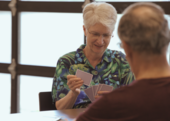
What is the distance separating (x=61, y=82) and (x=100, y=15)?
28.3 inches

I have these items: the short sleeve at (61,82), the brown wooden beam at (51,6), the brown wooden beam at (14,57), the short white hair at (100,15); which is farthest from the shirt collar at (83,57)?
the brown wooden beam at (14,57)

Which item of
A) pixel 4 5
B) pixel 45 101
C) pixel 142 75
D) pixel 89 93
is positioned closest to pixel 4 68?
pixel 4 5

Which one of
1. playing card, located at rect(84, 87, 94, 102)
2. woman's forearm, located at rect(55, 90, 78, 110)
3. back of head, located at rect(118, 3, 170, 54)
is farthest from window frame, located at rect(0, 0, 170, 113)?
back of head, located at rect(118, 3, 170, 54)

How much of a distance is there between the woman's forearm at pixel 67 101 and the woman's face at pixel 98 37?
504 mm

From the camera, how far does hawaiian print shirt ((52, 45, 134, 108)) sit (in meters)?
2.28

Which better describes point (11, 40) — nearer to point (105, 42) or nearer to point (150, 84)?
point (105, 42)

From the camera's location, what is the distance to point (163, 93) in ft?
Result: 3.31

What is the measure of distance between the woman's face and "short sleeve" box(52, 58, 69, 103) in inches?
12.5

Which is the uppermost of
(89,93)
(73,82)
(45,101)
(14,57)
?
(14,57)

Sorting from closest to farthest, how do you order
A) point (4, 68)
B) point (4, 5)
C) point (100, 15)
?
point (100, 15) < point (4, 5) < point (4, 68)

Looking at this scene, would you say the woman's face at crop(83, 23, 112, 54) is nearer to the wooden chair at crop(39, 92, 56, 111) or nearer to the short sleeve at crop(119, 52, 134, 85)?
the short sleeve at crop(119, 52, 134, 85)

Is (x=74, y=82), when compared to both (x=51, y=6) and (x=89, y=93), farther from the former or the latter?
(x=51, y=6)

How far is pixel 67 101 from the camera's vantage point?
2137 mm

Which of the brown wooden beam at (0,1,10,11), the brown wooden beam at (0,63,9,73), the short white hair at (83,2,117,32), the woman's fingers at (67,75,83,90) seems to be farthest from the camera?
the brown wooden beam at (0,63,9,73)
